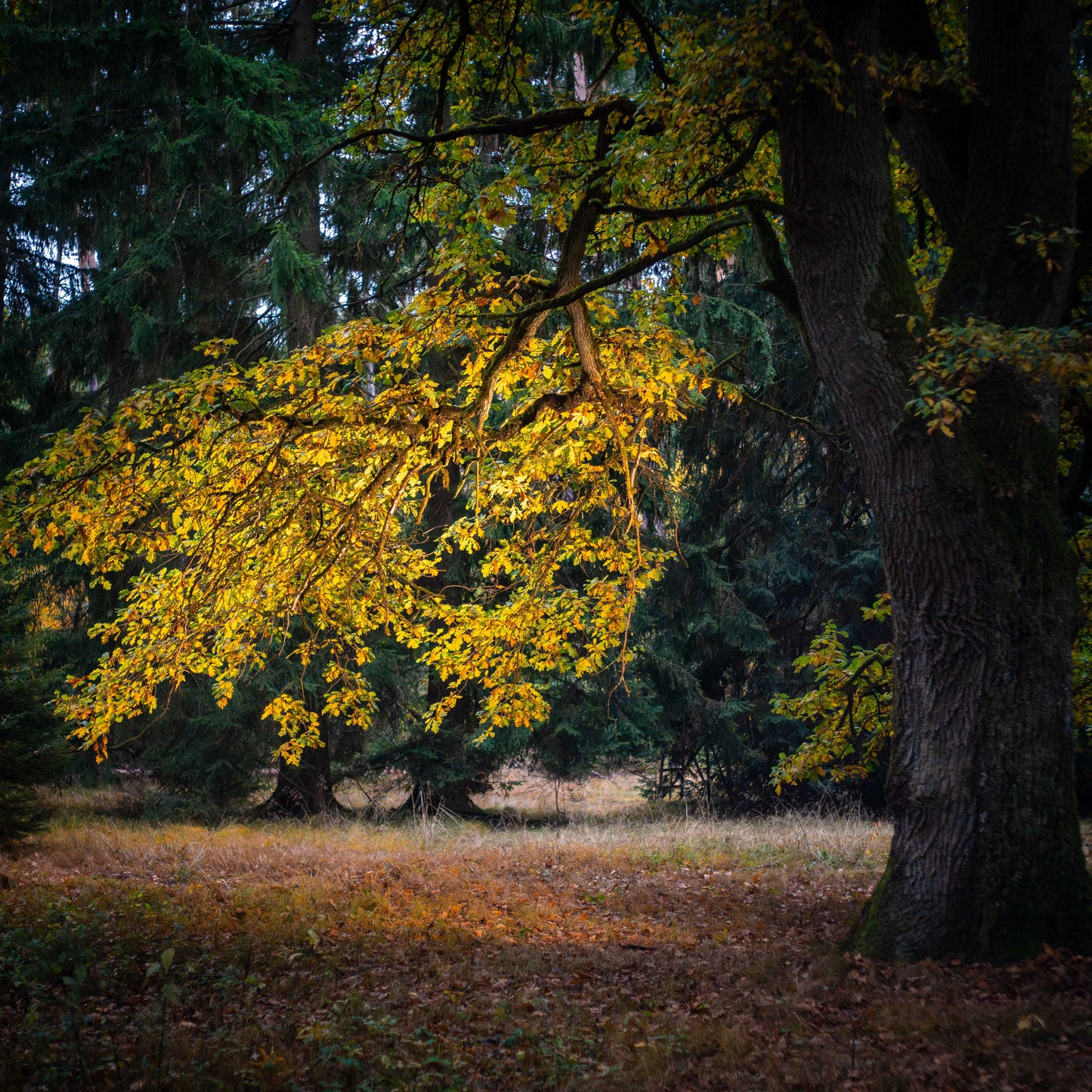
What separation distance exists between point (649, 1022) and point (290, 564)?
13.5ft

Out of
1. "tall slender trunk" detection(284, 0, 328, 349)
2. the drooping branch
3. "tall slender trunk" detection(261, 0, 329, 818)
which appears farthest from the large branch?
"tall slender trunk" detection(261, 0, 329, 818)

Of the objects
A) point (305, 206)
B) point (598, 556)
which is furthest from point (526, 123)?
point (305, 206)

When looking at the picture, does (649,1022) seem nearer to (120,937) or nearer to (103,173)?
(120,937)

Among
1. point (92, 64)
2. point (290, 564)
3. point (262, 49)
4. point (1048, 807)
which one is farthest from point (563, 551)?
point (262, 49)

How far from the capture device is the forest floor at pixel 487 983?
13.0 feet

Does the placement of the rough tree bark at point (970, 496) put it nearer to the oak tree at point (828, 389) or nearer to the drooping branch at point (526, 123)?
the oak tree at point (828, 389)

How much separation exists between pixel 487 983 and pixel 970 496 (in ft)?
15.1

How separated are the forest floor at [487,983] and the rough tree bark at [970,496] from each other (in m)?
0.51

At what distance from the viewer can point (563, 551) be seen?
7574mm

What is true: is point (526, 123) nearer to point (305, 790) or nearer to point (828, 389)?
point (828, 389)

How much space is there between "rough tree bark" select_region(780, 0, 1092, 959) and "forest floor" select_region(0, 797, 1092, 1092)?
507 millimetres

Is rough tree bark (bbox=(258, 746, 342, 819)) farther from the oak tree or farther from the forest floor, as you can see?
the oak tree

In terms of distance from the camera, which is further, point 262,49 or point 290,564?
point 262,49

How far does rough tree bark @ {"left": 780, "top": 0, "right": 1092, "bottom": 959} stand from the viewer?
192 inches
